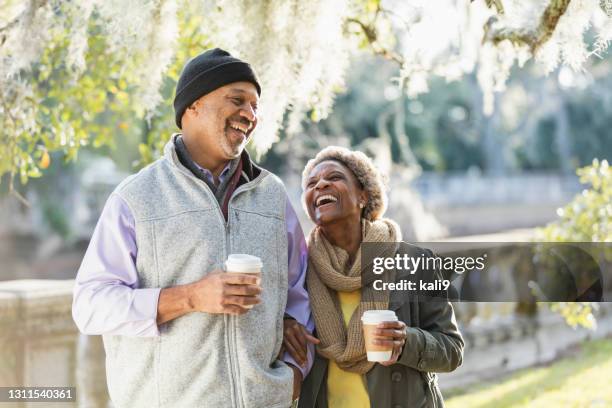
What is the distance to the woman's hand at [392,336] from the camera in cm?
255

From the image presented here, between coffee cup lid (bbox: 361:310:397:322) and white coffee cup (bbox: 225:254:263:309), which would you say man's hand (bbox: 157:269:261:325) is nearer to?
white coffee cup (bbox: 225:254:263:309)

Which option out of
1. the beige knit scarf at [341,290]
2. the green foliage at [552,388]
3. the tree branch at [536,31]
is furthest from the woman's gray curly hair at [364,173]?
the green foliage at [552,388]

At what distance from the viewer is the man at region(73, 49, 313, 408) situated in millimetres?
2322

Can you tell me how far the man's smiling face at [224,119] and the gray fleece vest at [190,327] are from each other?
0.38 ft

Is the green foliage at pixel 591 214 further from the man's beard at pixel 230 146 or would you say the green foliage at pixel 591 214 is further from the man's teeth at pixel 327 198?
the man's beard at pixel 230 146

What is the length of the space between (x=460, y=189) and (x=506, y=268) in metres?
27.4

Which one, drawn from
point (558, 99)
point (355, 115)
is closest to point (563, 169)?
point (558, 99)

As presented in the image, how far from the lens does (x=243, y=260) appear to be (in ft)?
7.34

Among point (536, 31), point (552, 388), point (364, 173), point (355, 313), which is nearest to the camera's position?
point (355, 313)

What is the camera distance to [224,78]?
8.10 ft

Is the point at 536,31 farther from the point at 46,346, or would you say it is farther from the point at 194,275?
the point at 46,346

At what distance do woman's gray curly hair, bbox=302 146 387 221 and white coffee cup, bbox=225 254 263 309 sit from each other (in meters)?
0.76

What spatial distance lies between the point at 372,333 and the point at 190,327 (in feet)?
1.89

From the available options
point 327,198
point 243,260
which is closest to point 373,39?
point 327,198
